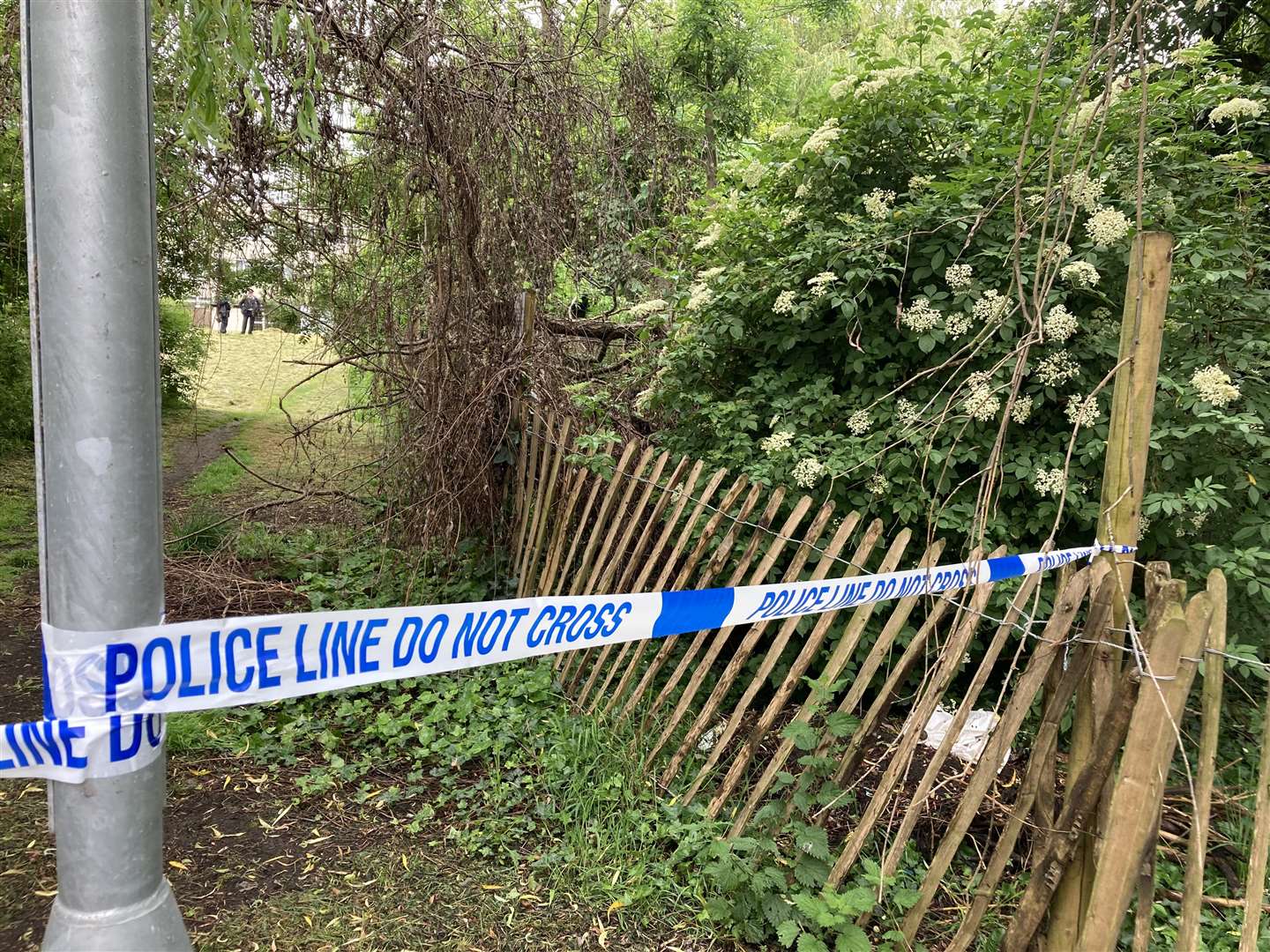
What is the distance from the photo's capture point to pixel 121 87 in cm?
108

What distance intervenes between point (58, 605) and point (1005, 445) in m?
3.36

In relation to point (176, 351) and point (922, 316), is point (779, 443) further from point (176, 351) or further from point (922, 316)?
point (176, 351)

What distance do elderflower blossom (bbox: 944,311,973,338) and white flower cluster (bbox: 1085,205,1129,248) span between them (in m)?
0.55

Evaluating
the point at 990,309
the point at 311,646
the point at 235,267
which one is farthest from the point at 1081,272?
the point at 235,267

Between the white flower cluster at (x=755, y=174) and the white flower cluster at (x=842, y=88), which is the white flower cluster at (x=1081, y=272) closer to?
the white flower cluster at (x=842, y=88)

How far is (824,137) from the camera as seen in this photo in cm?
346

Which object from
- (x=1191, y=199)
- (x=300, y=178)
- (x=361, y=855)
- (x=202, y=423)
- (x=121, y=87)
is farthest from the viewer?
(x=202, y=423)

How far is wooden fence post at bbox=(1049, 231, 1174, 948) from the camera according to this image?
1.84 meters

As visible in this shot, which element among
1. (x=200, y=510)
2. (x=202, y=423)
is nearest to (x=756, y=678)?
(x=200, y=510)

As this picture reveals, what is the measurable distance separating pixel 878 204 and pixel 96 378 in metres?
3.28

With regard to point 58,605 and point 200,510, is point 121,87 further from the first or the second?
point 200,510

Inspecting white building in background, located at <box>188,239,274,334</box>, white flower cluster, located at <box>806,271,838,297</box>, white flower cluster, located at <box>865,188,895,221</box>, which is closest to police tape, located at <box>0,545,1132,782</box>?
white flower cluster, located at <box>806,271,838,297</box>

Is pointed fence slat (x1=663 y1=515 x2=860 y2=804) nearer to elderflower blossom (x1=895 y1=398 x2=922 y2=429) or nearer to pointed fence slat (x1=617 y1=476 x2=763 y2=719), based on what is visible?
pointed fence slat (x1=617 y1=476 x2=763 y2=719)

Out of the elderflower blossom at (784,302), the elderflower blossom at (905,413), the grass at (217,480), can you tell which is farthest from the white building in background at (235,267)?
the elderflower blossom at (905,413)
